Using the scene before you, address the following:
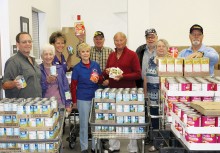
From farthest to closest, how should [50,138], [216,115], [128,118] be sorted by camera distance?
1. [128,118]
2. [50,138]
3. [216,115]

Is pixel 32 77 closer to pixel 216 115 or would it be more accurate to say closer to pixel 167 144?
pixel 167 144

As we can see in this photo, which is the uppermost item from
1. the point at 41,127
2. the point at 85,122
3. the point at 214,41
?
the point at 214,41

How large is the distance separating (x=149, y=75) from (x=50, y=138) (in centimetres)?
208

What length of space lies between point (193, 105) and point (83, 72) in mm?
2226

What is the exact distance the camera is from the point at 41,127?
289 cm

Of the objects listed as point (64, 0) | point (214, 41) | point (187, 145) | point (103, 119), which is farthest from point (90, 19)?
point (187, 145)

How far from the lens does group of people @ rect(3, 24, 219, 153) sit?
3.66 meters

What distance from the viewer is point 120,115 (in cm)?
340

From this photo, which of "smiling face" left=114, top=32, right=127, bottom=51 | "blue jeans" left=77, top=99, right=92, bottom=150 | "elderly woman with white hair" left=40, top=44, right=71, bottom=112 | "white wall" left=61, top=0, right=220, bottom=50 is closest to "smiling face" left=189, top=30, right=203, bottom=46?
"smiling face" left=114, top=32, right=127, bottom=51

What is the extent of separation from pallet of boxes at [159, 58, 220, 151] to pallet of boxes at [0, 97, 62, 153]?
3.51 ft

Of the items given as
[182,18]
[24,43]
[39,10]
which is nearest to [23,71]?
[24,43]

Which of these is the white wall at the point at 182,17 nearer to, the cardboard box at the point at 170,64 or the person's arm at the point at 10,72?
the cardboard box at the point at 170,64

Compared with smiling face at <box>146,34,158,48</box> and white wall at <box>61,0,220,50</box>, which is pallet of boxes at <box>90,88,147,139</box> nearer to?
smiling face at <box>146,34,158,48</box>

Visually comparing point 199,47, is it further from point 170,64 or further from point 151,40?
point 170,64
